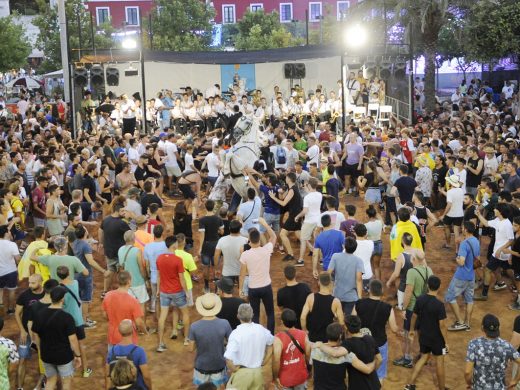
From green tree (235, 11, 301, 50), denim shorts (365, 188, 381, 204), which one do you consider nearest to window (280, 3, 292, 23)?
green tree (235, 11, 301, 50)

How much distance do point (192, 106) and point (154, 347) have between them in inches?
572

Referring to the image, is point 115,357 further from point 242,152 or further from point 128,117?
point 128,117

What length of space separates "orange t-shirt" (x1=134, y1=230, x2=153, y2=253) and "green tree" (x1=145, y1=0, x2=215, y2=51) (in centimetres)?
3357

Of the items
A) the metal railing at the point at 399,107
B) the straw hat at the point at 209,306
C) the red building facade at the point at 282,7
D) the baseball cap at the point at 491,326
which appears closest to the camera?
the baseball cap at the point at 491,326

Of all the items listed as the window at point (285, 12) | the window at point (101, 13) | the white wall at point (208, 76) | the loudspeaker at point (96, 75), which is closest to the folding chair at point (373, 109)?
the white wall at point (208, 76)

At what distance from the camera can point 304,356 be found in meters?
7.26

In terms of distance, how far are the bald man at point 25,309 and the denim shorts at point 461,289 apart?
17.5 feet

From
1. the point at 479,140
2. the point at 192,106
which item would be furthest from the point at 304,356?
the point at 192,106

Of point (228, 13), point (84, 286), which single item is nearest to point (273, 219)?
point (84, 286)

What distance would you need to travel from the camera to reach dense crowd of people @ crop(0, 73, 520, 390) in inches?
281

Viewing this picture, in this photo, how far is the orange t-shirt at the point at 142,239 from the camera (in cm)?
1006

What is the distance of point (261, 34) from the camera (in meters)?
A: 46.8

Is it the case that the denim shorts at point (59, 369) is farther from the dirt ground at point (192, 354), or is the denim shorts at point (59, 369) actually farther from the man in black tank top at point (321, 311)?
the man in black tank top at point (321, 311)

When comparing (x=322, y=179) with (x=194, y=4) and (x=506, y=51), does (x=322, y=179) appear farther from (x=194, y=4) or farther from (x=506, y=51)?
(x=194, y=4)
